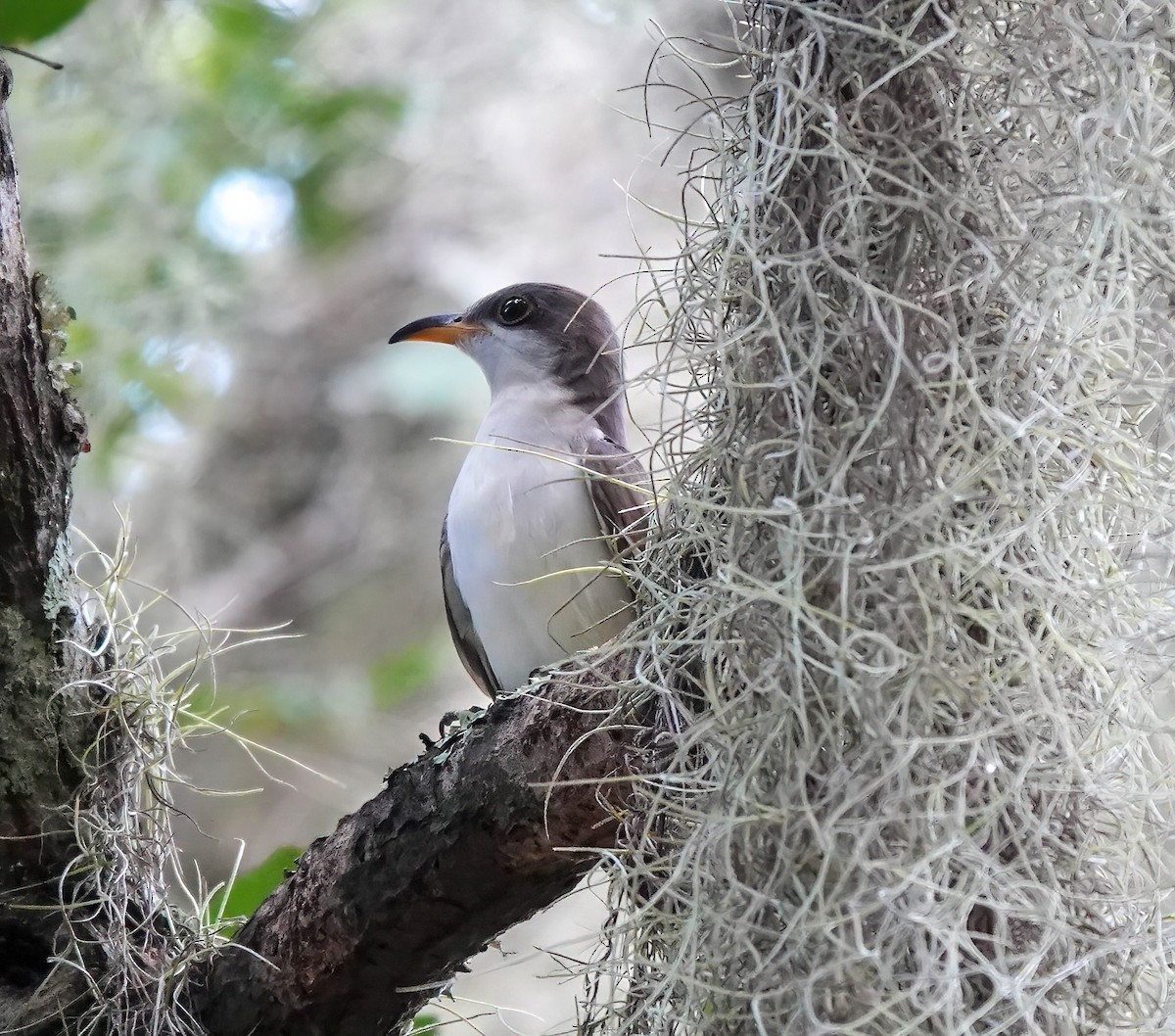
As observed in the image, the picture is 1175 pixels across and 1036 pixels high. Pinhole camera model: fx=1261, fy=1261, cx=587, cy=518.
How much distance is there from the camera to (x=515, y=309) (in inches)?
92.2

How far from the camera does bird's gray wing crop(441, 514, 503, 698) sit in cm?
232

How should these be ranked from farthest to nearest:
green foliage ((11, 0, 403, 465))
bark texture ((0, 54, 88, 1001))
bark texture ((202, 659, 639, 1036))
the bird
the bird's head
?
1. green foliage ((11, 0, 403, 465))
2. the bird's head
3. the bird
4. bark texture ((0, 54, 88, 1001))
5. bark texture ((202, 659, 639, 1036))

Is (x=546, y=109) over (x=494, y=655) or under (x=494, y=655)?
over

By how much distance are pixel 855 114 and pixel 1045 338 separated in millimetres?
241

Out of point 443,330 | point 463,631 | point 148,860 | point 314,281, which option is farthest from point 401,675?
point 314,281

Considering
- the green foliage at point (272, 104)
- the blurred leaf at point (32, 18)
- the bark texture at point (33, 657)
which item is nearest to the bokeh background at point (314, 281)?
the green foliage at point (272, 104)

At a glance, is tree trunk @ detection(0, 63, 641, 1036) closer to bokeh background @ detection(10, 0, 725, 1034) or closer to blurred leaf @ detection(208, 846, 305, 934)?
blurred leaf @ detection(208, 846, 305, 934)

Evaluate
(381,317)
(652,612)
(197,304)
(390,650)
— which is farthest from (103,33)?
(652,612)

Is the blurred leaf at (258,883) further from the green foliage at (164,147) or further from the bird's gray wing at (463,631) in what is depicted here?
the green foliage at (164,147)

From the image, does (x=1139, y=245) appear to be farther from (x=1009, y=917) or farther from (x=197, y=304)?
(x=197, y=304)

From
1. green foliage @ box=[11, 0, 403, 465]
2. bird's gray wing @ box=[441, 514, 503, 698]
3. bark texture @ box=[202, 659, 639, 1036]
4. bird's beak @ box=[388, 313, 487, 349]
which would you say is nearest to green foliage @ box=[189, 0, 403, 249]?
green foliage @ box=[11, 0, 403, 465]

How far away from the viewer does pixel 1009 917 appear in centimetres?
99

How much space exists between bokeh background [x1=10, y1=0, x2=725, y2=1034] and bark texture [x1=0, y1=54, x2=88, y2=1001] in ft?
4.98

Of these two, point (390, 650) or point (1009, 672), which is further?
point (390, 650)
